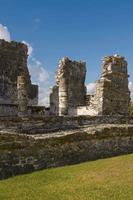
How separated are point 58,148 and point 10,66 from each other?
15427 millimetres

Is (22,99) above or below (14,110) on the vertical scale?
above

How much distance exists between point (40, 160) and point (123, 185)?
3.04 m

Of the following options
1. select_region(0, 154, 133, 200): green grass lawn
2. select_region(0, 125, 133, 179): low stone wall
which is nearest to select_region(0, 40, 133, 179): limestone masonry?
select_region(0, 125, 133, 179): low stone wall

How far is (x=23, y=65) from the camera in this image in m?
27.2

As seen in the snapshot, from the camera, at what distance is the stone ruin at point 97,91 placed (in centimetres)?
2309

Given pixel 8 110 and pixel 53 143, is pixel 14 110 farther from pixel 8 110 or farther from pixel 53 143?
pixel 53 143

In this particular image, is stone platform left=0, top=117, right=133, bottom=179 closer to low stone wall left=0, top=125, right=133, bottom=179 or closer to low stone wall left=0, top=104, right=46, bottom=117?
low stone wall left=0, top=125, right=133, bottom=179

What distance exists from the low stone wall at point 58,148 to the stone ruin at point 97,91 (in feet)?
24.6

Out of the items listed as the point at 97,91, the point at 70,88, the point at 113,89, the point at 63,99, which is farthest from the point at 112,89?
the point at 70,88

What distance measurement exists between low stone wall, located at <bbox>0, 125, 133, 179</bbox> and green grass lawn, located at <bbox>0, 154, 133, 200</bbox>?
416 mm

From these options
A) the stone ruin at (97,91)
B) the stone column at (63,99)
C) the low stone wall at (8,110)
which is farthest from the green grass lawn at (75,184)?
the low stone wall at (8,110)

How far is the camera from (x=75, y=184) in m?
9.27

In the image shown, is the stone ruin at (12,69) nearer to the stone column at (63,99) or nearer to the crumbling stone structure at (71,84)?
the crumbling stone structure at (71,84)

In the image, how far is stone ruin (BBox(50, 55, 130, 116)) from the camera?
23.1m
